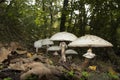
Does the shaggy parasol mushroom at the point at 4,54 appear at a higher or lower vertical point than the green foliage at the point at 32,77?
higher

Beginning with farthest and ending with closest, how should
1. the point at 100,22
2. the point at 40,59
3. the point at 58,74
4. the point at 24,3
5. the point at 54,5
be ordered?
1. the point at 54,5
2. the point at 100,22
3. the point at 24,3
4. the point at 40,59
5. the point at 58,74

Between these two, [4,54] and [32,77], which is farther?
[4,54]

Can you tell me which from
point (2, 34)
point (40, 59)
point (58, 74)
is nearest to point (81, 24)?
point (2, 34)

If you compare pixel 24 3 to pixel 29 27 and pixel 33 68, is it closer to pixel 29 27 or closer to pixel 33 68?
pixel 29 27

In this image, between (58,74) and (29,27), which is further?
(29,27)

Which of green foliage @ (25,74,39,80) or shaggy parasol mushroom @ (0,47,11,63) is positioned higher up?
shaggy parasol mushroom @ (0,47,11,63)

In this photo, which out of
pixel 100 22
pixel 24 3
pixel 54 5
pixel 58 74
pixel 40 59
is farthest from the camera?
pixel 54 5

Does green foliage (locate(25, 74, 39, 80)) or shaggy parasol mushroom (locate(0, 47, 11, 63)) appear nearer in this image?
green foliage (locate(25, 74, 39, 80))

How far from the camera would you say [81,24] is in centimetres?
1110

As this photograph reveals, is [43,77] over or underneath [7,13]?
underneath

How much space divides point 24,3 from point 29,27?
9.34ft

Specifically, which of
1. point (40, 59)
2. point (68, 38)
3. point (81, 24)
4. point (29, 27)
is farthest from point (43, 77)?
point (29, 27)

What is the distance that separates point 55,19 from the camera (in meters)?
15.5

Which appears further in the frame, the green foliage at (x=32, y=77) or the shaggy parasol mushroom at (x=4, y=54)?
the shaggy parasol mushroom at (x=4, y=54)
